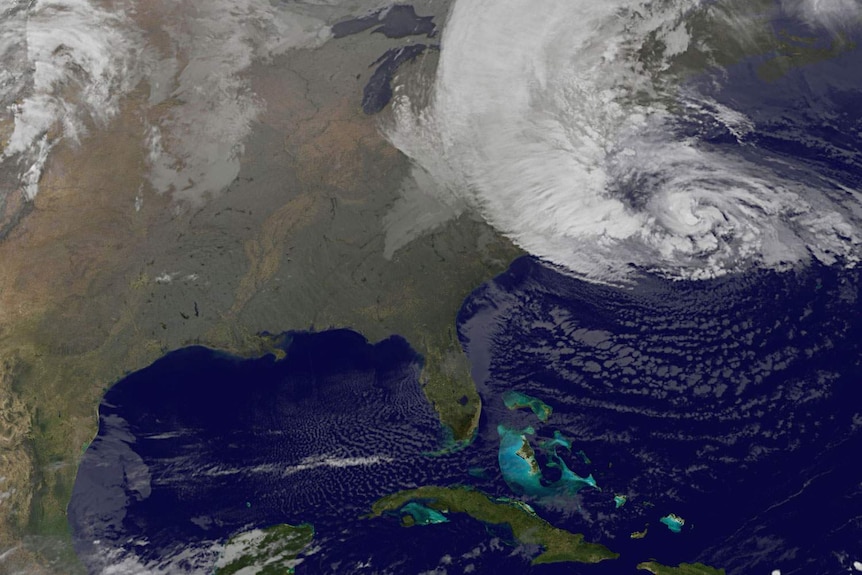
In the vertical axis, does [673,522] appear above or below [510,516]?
above

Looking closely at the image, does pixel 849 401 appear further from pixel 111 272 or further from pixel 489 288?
pixel 111 272

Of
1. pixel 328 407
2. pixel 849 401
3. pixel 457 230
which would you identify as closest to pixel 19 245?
pixel 328 407

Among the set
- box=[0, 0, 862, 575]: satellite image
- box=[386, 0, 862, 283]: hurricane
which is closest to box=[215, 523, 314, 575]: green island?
box=[0, 0, 862, 575]: satellite image

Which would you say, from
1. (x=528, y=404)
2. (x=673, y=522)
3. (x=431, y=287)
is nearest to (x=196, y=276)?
(x=431, y=287)

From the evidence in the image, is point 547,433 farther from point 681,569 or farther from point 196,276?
point 196,276

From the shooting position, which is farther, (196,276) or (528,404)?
(196,276)
